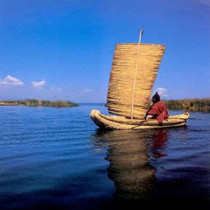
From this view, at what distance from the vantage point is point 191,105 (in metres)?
45.6

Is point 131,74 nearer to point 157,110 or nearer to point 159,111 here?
point 157,110

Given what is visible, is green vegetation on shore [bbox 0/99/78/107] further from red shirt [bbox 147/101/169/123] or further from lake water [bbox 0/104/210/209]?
lake water [bbox 0/104/210/209]

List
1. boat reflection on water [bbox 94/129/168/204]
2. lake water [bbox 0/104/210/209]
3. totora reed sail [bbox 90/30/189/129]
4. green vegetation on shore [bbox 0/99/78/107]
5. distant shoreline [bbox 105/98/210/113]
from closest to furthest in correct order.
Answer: lake water [bbox 0/104/210/209]
boat reflection on water [bbox 94/129/168/204]
totora reed sail [bbox 90/30/189/129]
distant shoreline [bbox 105/98/210/113]
green vegetation on shore [bbox 0/99/78/107]

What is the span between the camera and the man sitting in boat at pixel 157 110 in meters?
18.4

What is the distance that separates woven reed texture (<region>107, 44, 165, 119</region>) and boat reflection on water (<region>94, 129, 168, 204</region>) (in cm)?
441

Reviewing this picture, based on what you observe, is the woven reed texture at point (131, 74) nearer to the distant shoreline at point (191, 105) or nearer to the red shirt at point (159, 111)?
the red shirt at point (159, 111)

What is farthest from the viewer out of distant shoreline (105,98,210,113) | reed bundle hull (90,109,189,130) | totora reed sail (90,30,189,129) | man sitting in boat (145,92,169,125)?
distant shoreline (105,98,210,113)

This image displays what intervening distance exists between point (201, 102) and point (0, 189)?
41.3m

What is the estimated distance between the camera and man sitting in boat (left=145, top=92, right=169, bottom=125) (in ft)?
60.4

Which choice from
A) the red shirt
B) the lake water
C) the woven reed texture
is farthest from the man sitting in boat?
the lake water

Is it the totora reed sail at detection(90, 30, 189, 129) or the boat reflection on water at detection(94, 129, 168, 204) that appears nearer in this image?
the boat reflection on water at detection(94, 129, 168, 204)

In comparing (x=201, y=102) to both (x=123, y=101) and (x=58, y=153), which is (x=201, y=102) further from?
(x=58, y=153)

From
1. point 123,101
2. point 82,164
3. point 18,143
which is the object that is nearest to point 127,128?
point 123,101

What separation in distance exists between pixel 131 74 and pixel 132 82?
18.3 inches
